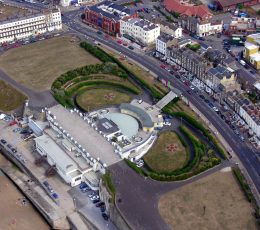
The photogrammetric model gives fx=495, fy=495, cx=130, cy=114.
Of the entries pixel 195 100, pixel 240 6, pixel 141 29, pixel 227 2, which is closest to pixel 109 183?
pixel 195 100

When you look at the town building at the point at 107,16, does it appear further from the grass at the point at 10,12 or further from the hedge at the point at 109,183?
the hedge at the point at 109,183

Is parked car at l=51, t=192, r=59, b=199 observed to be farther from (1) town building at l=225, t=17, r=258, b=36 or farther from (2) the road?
(1) town building at l=225, t=17, r=258, b=36

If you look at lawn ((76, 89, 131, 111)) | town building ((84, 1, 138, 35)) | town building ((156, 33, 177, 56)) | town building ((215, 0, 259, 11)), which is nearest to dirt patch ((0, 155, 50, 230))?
lawn ((76, 89, 131, 111))

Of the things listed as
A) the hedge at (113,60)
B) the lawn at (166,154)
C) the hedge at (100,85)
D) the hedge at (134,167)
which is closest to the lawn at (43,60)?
the hedge at (113,60)

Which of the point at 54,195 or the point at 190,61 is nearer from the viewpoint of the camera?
the point at 54,195

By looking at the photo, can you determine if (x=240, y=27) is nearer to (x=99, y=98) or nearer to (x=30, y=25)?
(x=99, y=98)

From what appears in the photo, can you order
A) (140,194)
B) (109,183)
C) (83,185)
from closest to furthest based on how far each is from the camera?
(140,194), (109,183), (83,185)

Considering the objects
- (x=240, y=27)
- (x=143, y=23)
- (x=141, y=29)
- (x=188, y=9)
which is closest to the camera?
(x=141, y=29)
